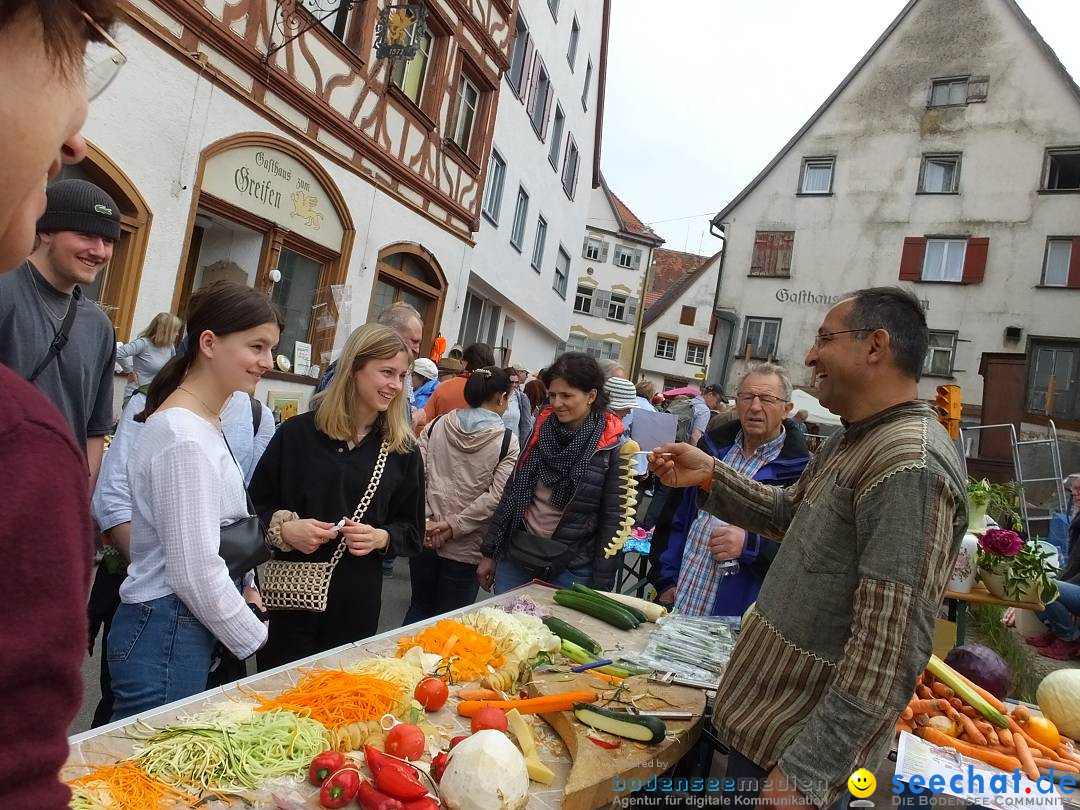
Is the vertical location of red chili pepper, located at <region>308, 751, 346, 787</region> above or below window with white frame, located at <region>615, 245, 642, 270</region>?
below

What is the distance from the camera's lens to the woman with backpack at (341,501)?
3.19 m

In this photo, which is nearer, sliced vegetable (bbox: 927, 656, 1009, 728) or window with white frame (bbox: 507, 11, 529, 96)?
sliced vegetable (bbox: 927, 656, 1009, 728)

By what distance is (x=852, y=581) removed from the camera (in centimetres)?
214

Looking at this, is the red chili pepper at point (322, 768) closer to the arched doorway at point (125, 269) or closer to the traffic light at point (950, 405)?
the traffic light at point (950, 405)

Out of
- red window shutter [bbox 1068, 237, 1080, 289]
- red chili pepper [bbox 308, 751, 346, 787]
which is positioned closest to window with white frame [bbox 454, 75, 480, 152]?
red chili pepper [bbox 308, 751, 346, 787]

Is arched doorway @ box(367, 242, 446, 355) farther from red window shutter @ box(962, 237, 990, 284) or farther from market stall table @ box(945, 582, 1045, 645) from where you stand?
red window shutter @ box(962, 237, 990, 284)

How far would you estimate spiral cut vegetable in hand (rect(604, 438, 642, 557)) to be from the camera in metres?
4.31

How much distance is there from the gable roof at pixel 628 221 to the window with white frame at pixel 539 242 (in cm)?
2199

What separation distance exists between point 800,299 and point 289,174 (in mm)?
19750

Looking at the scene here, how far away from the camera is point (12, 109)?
0.70 metres

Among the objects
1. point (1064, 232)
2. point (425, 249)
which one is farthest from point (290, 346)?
point (1064, 232)

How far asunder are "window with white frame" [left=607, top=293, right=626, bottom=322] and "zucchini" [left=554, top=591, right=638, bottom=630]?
139 feet

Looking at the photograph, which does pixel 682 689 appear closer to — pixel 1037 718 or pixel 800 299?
pixel 1037 718

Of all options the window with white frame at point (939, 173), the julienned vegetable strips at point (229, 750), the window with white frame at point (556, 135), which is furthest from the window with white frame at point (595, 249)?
the julienned vegetable strips at point (229, 750)
